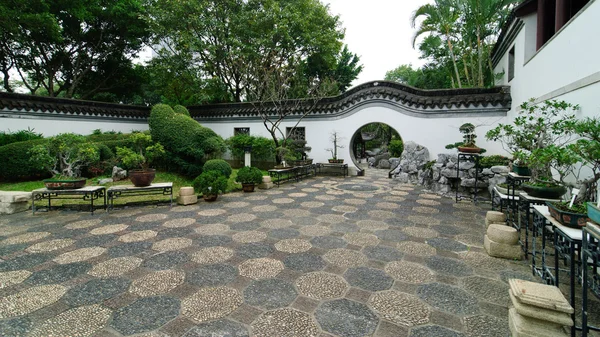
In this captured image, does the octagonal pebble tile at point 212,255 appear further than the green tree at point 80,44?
No

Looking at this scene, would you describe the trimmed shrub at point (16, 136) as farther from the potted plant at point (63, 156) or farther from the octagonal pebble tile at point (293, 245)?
the octagonal pebble tile at point (293, 245)

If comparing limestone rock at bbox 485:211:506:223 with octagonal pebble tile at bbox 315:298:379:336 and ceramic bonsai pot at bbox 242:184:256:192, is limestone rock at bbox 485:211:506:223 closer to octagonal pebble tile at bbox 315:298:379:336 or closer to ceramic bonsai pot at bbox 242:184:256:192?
octagonal pebble tile at bbox 315:298:379:336

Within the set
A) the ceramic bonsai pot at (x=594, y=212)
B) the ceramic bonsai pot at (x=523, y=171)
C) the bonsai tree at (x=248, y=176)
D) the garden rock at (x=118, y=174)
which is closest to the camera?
the ceramic bonsai pot at (x=594, y=212)

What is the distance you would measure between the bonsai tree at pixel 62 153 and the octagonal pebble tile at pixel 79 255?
334 cm

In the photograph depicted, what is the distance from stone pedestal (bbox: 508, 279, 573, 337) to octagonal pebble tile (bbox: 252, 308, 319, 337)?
58.4 inches

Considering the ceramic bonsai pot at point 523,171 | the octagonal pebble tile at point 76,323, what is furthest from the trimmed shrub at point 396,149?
the octagonal pebble tile at point 76,323

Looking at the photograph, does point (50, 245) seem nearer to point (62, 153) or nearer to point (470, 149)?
point (62, 153)

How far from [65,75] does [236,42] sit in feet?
37.7

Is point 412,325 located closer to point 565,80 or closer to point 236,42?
point 565,80

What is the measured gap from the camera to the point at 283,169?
977cm

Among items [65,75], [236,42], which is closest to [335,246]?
[236,42]

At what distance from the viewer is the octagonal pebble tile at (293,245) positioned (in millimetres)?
3721

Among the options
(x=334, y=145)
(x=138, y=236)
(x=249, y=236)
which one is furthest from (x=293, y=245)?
(x=334, y=145)

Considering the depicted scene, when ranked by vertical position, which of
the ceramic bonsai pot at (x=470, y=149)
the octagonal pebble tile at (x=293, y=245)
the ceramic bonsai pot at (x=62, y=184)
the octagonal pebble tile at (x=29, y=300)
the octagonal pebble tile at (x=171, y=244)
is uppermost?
the ceramic bonsai pot at (x=470, y=149)
